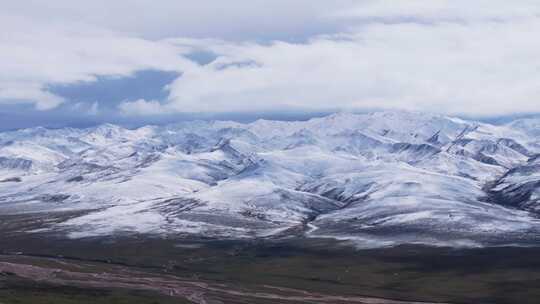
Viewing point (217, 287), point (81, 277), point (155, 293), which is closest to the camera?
point (155, 293)

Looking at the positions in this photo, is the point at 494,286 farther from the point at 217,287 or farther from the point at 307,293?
the point at 217,287

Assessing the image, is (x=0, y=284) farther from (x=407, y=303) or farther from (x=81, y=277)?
(x=407, y=303)

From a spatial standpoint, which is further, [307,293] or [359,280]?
[359,280]

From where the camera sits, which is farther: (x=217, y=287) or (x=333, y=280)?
(x=333, y=280)

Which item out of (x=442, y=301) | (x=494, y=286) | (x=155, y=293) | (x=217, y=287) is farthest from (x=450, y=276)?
(x=155, y=293)

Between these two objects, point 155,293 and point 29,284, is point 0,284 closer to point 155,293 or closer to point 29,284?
point 29,284

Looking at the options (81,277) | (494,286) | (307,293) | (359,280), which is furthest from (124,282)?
(494,286)

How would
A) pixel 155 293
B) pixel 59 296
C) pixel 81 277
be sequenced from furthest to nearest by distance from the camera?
pixel 81 277
pixel 155 293
pixel 59 296

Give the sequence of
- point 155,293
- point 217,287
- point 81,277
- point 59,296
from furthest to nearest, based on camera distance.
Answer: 1. point 81,277
2. point 217,287
3. point 155,293
4. point 59,296
